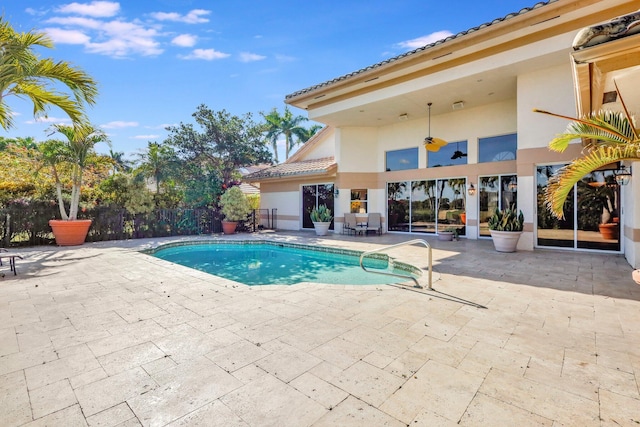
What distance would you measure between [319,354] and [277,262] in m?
7.03

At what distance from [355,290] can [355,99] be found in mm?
9533

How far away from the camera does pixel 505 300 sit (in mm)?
5078

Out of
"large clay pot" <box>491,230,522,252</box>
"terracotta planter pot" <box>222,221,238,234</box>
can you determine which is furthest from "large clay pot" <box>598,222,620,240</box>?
"terracotta planter pot" <box>222,221,238,234</box>

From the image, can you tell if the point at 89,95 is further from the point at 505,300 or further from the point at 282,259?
the point at 505,300

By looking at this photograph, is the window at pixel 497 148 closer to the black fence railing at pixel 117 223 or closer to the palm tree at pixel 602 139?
the palm tree at pixel 602 139

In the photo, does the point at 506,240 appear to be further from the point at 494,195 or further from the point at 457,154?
the point at 457,154

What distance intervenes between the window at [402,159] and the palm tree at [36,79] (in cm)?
1188

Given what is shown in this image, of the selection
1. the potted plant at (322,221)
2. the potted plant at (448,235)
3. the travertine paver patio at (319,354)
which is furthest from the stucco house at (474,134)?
the travertine paver patio at (319,354)

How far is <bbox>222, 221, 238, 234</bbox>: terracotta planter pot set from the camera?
15.8 m

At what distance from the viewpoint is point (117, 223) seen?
13109 mm

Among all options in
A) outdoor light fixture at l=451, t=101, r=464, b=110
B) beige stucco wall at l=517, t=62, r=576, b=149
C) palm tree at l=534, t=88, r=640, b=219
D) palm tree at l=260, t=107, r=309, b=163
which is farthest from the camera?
palm tree at l=260, t=107, r=309, b=163

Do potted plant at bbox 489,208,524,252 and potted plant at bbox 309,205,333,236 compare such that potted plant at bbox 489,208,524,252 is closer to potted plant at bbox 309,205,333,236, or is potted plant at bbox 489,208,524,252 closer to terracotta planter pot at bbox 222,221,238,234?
potted plant at bbox 309,205,333,236

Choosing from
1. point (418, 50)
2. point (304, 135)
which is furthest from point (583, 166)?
point (304, 135)

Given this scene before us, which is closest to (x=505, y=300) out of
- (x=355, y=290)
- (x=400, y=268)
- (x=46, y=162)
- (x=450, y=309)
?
(x=450, y=309)
